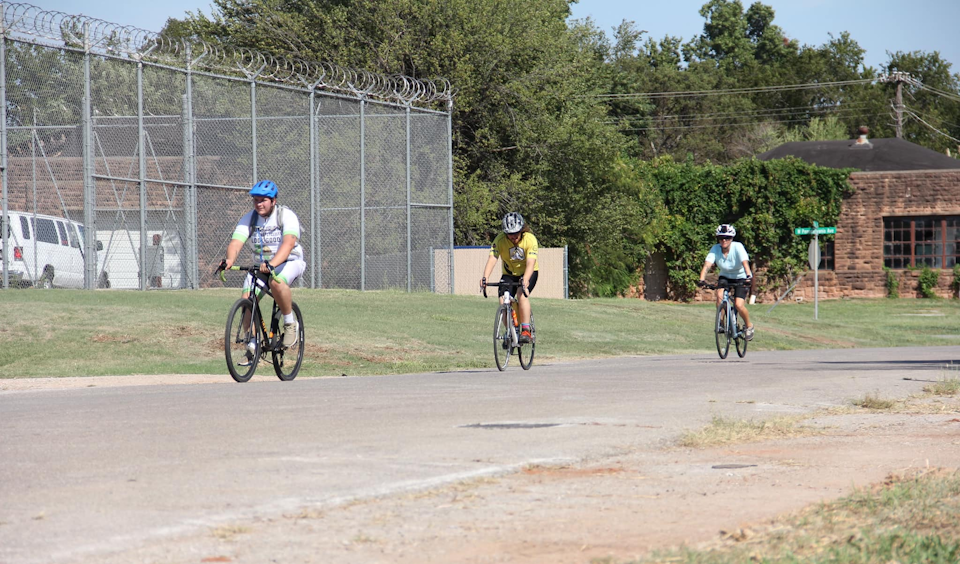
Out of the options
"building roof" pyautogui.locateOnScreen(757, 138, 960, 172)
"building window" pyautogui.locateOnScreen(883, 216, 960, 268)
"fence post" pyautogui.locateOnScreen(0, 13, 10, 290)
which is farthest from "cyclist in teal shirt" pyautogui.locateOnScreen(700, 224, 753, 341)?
"building roof" pyautogui.locateOnScreen(757, 138, 960, 172)

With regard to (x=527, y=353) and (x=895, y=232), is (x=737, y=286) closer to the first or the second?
(x=527, y=353)

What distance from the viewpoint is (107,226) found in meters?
21.1

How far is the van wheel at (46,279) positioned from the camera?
66.1ft

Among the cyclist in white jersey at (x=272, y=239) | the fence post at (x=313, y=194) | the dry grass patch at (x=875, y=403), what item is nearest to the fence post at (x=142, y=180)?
the fence post at (x=313, y=194)

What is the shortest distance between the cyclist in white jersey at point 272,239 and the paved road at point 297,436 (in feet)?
3.03

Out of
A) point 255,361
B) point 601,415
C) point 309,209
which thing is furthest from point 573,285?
point 601,415

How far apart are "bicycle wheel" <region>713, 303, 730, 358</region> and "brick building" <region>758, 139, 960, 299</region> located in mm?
27756

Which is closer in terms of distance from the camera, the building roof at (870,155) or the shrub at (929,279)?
the shrub at (929,279)

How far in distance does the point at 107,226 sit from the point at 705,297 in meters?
28.2

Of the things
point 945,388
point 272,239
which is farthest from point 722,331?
point 272,239

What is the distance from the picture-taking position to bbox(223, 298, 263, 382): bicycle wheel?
11383mm

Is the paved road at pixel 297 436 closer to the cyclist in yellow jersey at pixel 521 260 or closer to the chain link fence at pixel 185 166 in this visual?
the cyclist in yellow jersey at pixel 521 260

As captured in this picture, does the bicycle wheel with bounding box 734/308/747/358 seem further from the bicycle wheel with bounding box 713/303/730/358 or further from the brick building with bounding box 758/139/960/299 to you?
the brick building with bounding box 758/139/960/299

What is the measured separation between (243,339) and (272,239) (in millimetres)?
976
